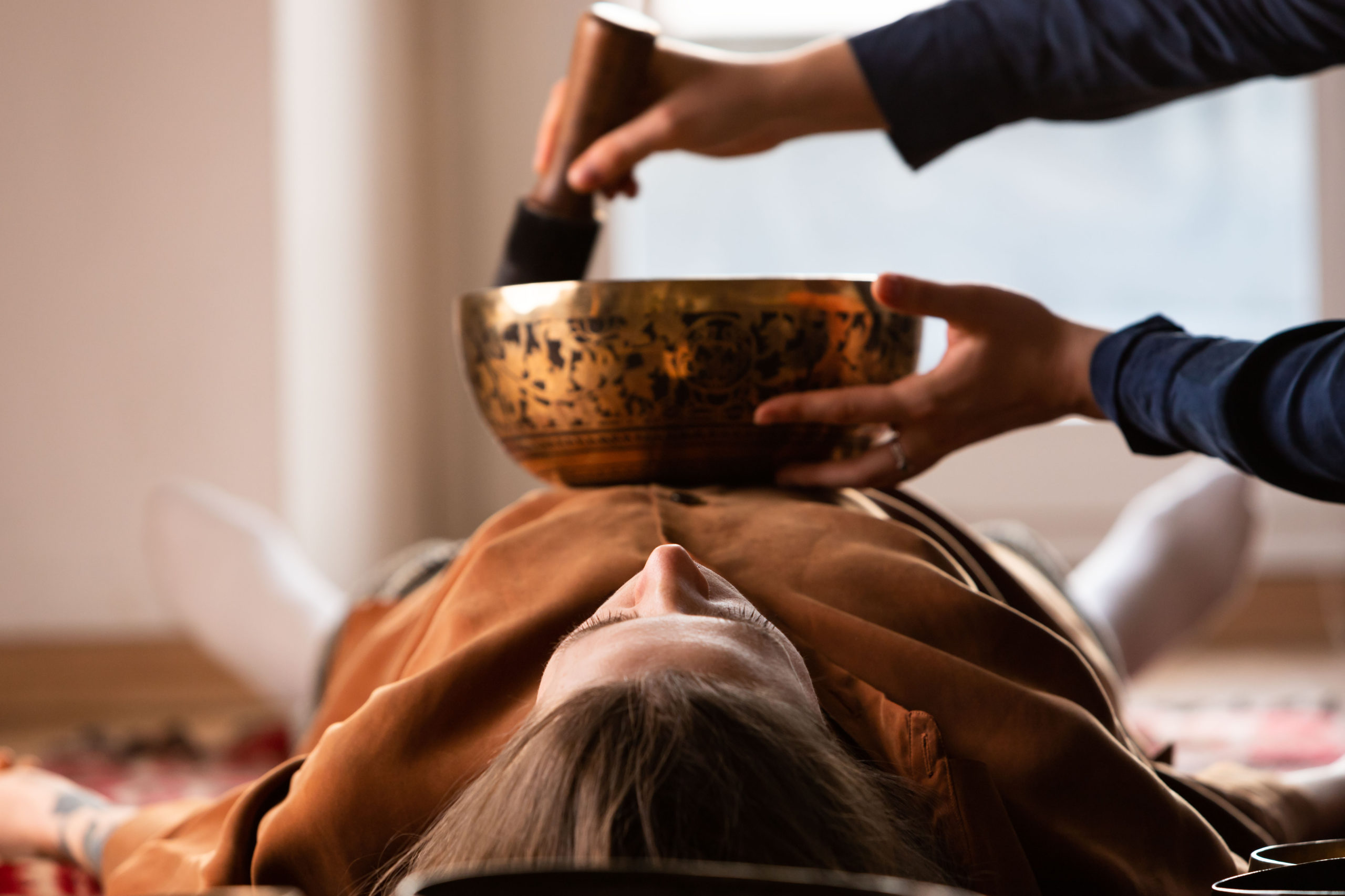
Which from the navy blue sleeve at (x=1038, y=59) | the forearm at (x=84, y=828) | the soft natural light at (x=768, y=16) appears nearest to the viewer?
the forearm at (x=84, y=828)

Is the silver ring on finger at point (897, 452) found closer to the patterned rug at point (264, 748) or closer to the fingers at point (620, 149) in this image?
the fingers at point (620, 149)

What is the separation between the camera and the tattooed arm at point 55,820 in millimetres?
883

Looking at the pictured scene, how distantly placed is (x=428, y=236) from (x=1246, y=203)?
6.10ft

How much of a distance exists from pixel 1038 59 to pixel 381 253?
1675 millimetres

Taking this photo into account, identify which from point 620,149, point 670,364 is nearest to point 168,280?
point 620,149

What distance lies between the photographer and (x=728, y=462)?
2.79ft

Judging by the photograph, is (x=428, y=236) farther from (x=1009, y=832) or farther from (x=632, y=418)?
(x=1009, y=832)

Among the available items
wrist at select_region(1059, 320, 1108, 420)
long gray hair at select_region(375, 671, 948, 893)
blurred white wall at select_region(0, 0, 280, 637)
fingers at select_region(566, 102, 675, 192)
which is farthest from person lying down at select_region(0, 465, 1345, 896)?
blurred white wall at select_region(0, 0, 280, 637)

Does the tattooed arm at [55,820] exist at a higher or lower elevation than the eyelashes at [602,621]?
lower

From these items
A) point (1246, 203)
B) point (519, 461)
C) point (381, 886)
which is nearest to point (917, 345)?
point (519, 461)

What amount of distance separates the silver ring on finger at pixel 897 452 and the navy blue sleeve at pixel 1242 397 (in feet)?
0.43

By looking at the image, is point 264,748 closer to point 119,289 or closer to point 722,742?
point 119,289

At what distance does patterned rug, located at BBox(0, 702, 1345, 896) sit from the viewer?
1463 millimetres

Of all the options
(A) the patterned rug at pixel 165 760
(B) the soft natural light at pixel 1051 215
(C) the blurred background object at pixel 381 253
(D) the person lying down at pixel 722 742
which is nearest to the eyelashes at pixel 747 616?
(D) the person lying down at pixel 722 742
